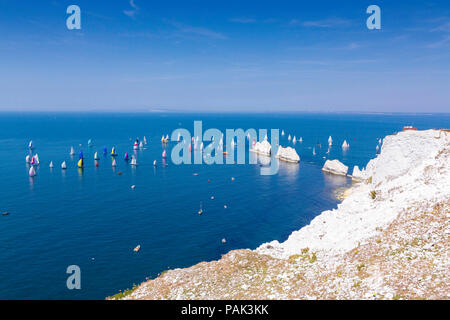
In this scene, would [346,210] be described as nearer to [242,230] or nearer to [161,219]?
[242,230]

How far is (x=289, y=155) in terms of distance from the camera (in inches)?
5007

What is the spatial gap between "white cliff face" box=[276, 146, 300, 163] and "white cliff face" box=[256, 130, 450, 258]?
85.4 m

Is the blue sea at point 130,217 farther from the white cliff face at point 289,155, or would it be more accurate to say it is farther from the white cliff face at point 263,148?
the white cliff face at point 263,148

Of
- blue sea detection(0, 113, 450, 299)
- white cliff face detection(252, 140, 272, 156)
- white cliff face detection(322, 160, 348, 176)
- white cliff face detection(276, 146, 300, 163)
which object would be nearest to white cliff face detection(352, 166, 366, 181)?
blue sea detection(0, 113, 450, 299)

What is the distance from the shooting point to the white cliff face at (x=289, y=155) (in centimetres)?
12550

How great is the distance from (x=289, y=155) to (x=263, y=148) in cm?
2138

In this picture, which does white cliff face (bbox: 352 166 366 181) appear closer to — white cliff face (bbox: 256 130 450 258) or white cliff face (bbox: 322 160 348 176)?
white cliff face (bbox: 322 160 348 176)

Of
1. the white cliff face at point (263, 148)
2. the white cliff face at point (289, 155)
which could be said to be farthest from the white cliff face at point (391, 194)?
the white cliff face at point (263, 148)

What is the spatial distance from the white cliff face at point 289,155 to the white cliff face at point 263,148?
31.4 ft

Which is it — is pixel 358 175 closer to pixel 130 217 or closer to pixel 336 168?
pixel 336 168

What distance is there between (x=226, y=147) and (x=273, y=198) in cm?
8913

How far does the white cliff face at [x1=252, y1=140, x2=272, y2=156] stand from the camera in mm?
143212
